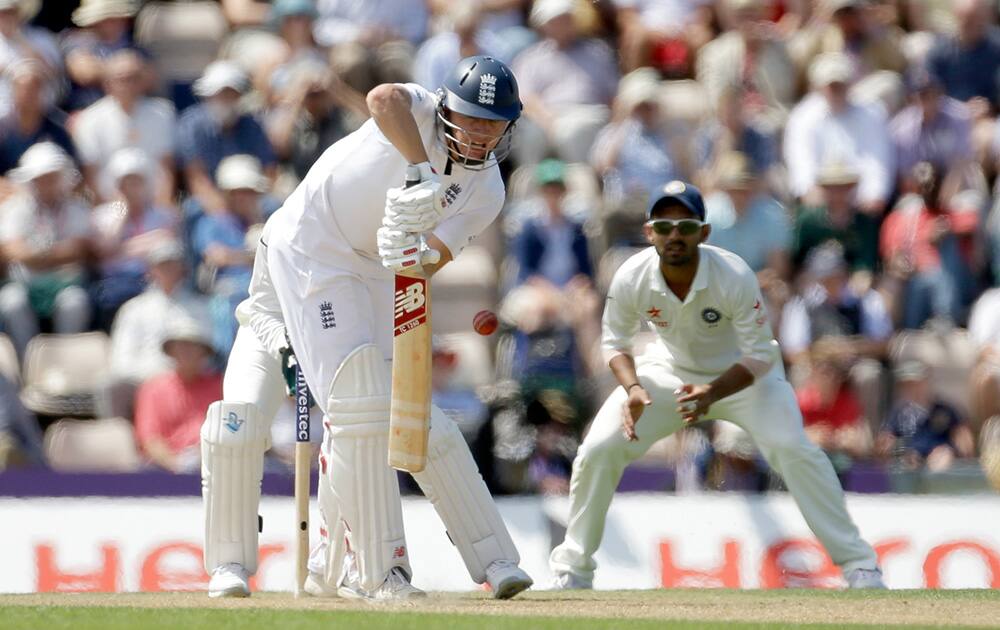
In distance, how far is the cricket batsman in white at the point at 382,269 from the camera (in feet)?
22.0

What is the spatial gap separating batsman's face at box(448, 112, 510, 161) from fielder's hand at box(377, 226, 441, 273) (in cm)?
40

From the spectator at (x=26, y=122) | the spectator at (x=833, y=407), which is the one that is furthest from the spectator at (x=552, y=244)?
the spectator at (x=26, y=122)

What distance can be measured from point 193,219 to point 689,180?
329 centimetres

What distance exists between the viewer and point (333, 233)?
22.8 ft

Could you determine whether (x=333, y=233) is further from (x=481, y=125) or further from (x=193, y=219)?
(x=193, y=219)

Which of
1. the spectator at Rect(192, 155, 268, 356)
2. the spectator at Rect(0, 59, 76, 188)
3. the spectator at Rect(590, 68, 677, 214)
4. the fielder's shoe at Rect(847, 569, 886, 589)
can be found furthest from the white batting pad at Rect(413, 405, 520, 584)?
the spectator at Rect(0, 59, 76, 188)

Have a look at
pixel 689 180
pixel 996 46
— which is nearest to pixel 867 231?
pixel 689 180

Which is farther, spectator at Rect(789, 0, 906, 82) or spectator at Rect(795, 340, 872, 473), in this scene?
spectator at Rect(789, 0, 906, 82)

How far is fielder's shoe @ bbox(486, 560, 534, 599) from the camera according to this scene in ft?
23.1

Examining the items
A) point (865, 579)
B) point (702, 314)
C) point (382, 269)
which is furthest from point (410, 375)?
point (865, 579)

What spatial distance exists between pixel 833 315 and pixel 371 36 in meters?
4.03

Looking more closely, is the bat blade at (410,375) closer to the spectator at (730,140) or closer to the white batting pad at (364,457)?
the white batting pad at (364,457)

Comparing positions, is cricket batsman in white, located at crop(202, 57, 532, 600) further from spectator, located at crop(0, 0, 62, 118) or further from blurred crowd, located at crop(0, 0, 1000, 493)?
spectator, located at crop(0, 0, 62, 118)

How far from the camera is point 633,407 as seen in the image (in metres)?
8.65
